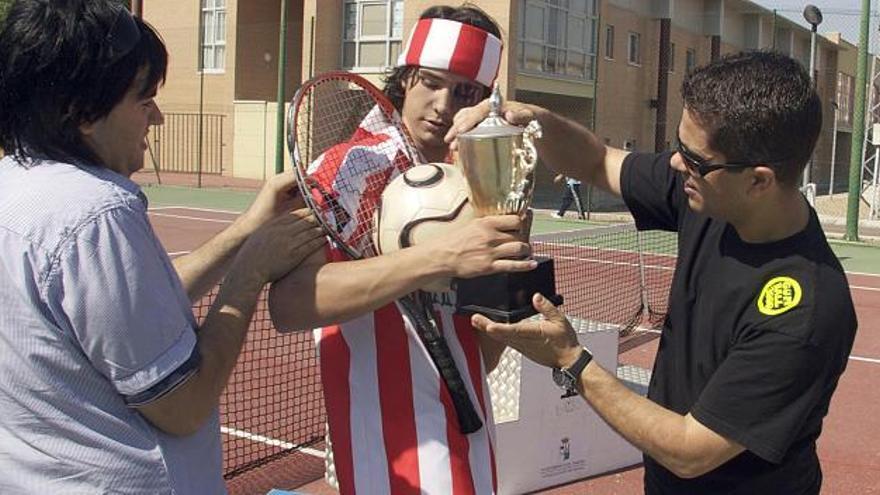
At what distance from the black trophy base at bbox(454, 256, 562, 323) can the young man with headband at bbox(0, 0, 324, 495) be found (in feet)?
1.84

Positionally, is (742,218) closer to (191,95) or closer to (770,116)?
(770,116)

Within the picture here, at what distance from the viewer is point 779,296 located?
238 centimetres

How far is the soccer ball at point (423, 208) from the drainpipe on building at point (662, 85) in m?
30.1

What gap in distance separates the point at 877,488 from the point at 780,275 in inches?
135

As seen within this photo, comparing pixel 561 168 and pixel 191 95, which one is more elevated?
pixel 191 95

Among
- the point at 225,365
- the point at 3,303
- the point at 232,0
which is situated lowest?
the point at 225,365

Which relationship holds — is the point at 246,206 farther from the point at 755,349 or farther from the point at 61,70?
the point at 61,70

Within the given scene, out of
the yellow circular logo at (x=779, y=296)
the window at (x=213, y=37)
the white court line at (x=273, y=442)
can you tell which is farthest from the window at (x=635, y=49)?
the yellow circular logo at (x=779, y=296)

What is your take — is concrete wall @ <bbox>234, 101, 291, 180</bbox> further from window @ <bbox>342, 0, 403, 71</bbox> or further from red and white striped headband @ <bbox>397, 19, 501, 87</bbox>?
red and white striped headband @ <bbox>397, 19, 501, 87</bbox>

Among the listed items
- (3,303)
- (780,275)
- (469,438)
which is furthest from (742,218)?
(3,303)

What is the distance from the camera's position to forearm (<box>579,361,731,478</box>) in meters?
2.42

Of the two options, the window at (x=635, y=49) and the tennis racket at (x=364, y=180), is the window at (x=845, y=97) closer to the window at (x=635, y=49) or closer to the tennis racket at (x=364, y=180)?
the window at (x=635, y=49)

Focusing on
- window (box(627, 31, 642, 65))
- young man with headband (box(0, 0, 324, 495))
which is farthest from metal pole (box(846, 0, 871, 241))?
young man with headband (box(0, 0, 324, 495))

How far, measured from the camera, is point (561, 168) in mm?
3381
